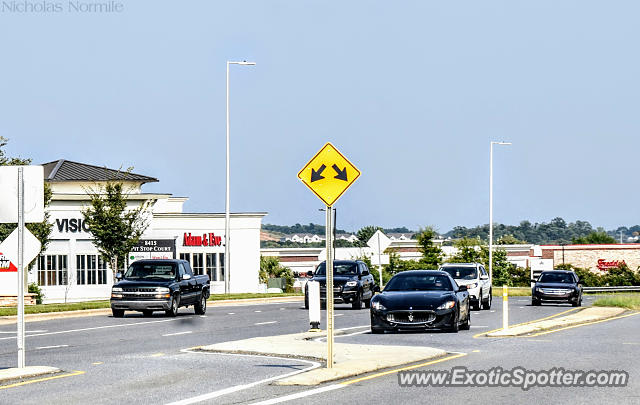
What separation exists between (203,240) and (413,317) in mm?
39475

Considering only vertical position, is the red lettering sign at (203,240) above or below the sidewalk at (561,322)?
above

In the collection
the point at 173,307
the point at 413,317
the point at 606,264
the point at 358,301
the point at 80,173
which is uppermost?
the point at 80,173

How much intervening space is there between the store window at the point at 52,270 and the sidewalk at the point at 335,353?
1530 inches

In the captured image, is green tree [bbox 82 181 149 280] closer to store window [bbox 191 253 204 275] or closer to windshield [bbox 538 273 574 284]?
store window [bbox 191 253 204 275]

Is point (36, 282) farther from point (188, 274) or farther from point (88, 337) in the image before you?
point (88, 337)

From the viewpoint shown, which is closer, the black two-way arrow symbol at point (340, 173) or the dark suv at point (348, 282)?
the black two-way arrow symbol at point (340, 173)

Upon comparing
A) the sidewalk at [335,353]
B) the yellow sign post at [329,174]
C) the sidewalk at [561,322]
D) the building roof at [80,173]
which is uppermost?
the building roof at [80,173]

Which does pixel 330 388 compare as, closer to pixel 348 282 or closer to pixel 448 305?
pixel 448 305

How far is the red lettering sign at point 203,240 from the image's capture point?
6078 centimetres

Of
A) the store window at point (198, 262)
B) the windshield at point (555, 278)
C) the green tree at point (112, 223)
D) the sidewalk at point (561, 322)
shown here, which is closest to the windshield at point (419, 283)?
the sidewalk at point (561, 322)

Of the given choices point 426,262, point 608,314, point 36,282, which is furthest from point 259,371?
point 426,262

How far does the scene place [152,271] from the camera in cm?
3177

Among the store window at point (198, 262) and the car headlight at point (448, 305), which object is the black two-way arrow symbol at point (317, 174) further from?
the store window at point (198, 262)

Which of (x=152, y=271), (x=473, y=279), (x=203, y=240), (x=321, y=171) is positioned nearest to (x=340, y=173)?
(x=321, y=171)
